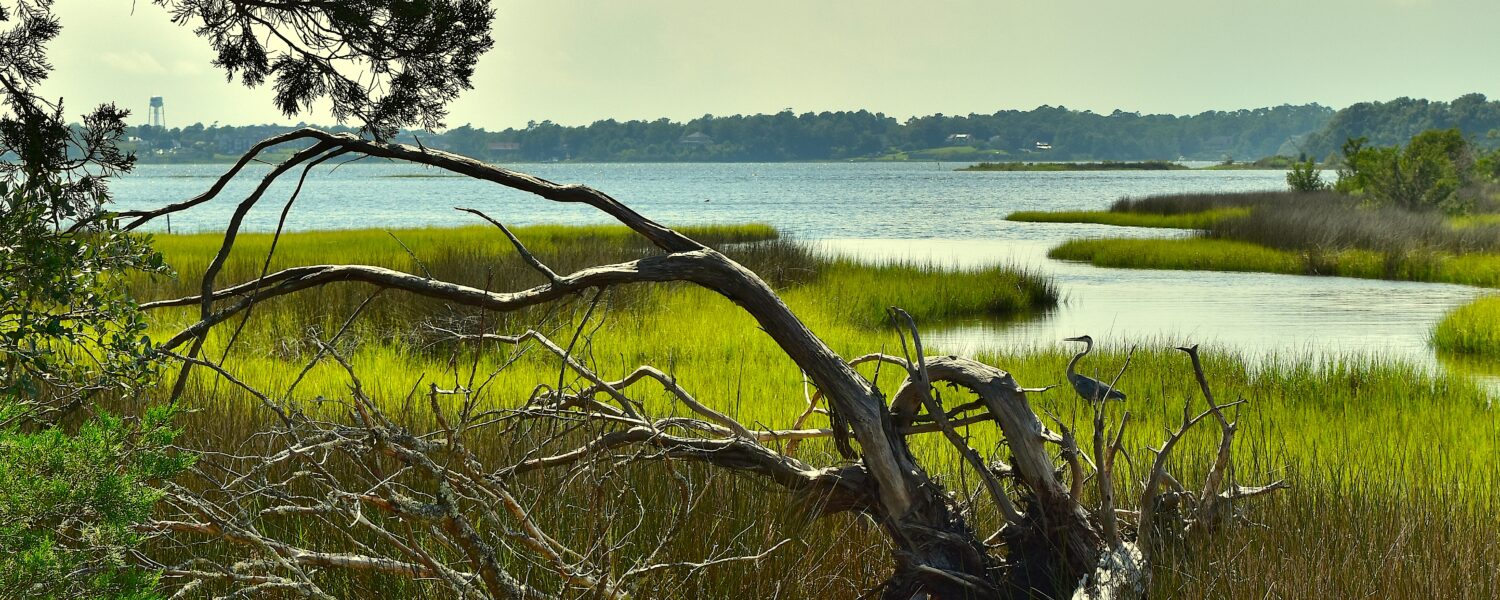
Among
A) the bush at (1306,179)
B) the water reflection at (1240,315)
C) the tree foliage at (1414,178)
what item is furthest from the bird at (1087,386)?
the bush at (1306,179)

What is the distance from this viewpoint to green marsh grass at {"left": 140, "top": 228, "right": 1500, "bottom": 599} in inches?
139

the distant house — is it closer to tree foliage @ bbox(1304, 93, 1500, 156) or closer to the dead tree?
tree foliage @ bbox(1304, 93, 1500, 156)

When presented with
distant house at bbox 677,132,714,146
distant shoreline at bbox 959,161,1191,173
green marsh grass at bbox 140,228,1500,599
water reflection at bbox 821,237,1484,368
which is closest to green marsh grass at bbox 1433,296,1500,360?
water reflection at bbox 821,237,1484,368

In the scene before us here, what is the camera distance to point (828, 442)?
545 cm

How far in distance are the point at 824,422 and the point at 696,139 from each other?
18451 cm

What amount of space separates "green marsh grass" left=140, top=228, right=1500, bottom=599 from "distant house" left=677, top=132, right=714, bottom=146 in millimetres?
170207

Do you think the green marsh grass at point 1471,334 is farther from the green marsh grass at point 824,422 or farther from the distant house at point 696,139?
the distant house at point 696,139

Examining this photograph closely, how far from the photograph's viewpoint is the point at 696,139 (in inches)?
7446

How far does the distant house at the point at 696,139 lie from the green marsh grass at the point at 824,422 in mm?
170207

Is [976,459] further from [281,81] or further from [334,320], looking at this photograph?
[334,320]

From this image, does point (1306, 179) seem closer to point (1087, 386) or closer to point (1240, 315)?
point (1240, 315)

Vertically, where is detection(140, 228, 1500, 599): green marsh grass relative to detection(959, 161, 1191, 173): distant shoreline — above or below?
below

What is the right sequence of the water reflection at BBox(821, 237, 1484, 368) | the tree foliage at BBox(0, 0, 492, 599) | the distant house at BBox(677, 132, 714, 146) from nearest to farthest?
1. the tree foliage at BBox(0, 0, 492, 599)
2. the water reflection at BBox(821, 237, 1484, 368)
3. the distant house at BBox(677, 132, 714, 146)

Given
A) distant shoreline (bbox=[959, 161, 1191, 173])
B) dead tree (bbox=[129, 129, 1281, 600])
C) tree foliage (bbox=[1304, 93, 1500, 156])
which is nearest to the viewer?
dead tree (bbox=[129, 129, 1281, 600])
